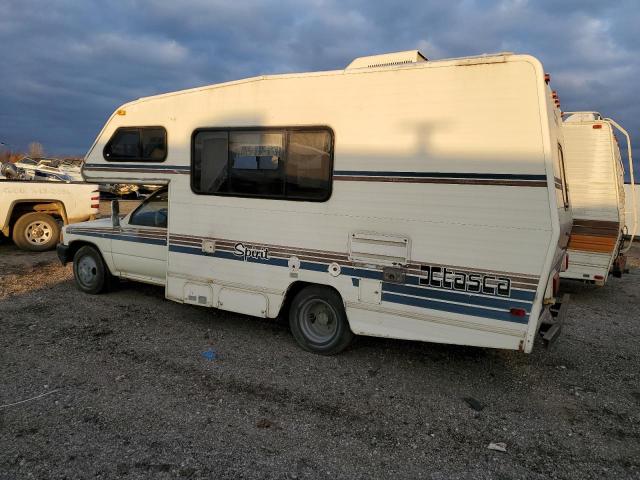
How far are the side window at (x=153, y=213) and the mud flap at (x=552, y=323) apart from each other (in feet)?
16.1

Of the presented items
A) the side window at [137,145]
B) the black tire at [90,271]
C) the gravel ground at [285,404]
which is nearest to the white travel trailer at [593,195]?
the gravel ground at [285,404]

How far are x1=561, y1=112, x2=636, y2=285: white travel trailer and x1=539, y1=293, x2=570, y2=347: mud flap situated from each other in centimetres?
328

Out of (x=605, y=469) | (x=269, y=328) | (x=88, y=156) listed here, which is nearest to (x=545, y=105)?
(x=605, y=469)

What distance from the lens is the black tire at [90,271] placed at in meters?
6.98

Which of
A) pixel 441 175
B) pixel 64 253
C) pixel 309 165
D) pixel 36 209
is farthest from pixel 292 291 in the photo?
pixel 36 209

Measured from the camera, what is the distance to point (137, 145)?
598 centimetres

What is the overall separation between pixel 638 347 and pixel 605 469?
325 centimetres

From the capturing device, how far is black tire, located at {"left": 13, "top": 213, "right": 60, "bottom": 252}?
399 inches

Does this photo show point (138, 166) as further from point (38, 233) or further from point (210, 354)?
point (38, 233)

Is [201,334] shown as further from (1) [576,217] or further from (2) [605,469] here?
(1) [576,217]

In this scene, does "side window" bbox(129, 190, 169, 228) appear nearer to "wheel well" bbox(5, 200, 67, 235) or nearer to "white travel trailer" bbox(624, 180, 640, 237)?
"wheel well" bbox(5, 200, 67, 235)

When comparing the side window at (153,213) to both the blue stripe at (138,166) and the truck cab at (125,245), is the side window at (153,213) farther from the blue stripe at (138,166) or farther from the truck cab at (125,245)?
the blue stripe at (138,166)

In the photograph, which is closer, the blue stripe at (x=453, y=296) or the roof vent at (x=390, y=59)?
the blue stripe at (x=453, y=296)

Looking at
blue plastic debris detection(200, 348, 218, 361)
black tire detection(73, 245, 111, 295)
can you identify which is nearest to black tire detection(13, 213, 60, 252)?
black tire detection(73, 245, 111, 295)
